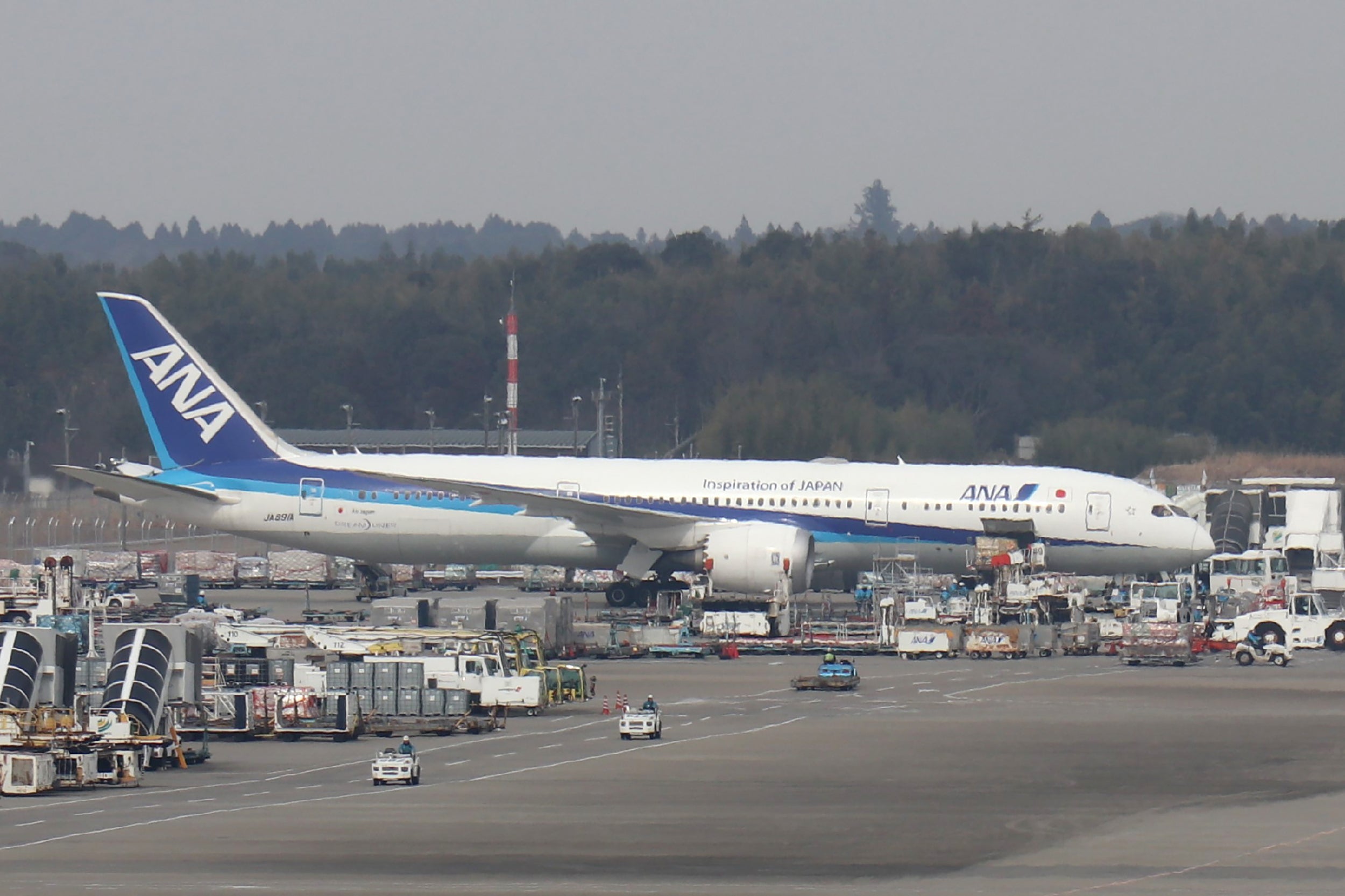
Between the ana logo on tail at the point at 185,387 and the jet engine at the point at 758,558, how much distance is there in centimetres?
1398

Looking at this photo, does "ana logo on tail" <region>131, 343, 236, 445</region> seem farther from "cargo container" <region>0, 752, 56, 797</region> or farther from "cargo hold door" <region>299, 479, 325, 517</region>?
"cargo container" <region>0, 752, 56, 797</region>

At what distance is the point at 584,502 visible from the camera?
1944 inches

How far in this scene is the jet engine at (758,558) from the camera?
155ft

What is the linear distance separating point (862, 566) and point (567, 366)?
78.0 m

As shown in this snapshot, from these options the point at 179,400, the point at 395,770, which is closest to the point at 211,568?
the point at 179,400

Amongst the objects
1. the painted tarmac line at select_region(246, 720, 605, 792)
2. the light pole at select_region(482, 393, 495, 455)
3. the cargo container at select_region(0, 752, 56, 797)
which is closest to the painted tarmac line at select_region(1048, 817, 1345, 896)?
the painted tarmac line at select_region(246, 720, 605, 792)

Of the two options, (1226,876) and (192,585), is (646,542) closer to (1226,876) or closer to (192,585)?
(192,585)

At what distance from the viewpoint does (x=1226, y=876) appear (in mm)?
17266

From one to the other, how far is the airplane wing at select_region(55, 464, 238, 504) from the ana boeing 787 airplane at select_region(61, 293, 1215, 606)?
0.07 meters

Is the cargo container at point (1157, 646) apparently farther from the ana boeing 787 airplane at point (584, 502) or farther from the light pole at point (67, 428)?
the light pole at point (67, 428)

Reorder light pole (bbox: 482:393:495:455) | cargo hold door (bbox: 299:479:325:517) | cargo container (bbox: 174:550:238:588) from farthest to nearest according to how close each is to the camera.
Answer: light pole (bbox: 482:393:495:455)
cargo container (bbox: 174:550:238:588)
cargo hold door (bbox: 299:479:325:517)

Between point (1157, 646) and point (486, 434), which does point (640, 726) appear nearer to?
point (1157, 646)

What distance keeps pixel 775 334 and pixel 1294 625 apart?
79.9 metres

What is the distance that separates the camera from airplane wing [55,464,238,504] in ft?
164
